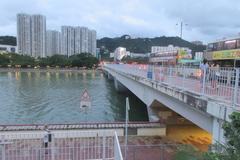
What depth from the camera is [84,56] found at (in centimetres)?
15438

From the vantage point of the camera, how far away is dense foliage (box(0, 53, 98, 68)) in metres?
141

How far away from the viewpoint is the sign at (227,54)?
2467cm

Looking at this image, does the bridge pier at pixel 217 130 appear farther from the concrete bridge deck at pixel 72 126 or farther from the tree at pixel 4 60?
the tree at pixel 4 60

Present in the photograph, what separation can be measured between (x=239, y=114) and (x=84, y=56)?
6018 inches

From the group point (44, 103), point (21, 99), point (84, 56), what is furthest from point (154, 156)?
point (84, 56)

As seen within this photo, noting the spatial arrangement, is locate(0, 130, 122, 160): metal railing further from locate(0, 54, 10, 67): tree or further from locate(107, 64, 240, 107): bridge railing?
locate(0, 54, 10, 67): tree

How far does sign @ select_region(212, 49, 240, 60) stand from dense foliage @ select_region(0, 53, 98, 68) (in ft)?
412

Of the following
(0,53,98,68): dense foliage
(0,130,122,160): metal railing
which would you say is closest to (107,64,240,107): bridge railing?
(0,130,122,160): metal railing

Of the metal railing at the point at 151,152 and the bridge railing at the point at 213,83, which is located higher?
the bridge railing at the point at 213,83

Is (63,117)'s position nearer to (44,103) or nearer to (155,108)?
(44,103)

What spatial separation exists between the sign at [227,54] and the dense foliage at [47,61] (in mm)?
125453

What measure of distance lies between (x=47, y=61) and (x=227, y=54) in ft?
447

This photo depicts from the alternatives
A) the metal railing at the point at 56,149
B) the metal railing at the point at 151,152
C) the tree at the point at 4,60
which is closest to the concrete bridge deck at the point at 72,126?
the metal railing at the point at 56,149

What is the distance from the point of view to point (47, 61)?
151m
